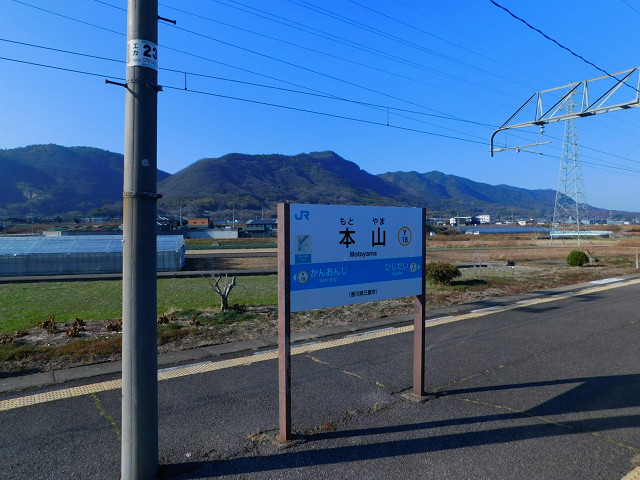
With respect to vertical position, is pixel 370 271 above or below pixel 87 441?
above

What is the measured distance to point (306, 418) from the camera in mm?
4375

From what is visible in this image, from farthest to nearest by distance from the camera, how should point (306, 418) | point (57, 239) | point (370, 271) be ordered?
point (57, 239) → point (370, 271) → point (306, 418)

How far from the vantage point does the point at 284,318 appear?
3.94 m

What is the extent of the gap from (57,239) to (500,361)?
120ft

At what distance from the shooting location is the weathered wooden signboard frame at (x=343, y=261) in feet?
13.0

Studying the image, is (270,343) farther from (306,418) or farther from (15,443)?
(15,443)

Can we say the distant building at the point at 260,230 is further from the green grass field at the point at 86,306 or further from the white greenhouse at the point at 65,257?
the green grass field at the point at 86,306

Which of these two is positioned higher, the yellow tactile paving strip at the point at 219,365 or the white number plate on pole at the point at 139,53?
the white number plate on pole at the point at 139,53

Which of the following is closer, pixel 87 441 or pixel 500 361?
pixel 87 441

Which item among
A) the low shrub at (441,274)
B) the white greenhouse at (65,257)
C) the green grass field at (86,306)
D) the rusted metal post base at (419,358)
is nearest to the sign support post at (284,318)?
the rusted metal post base at (419,358)

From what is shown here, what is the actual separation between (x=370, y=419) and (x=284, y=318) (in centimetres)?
132

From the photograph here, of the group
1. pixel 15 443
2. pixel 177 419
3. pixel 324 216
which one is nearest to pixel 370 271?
pixel 324 216

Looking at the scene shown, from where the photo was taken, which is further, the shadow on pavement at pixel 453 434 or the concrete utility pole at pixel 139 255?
the shadow on pavement at pixel 453 434

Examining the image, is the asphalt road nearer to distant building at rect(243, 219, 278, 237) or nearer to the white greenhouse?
the white greenhouse
